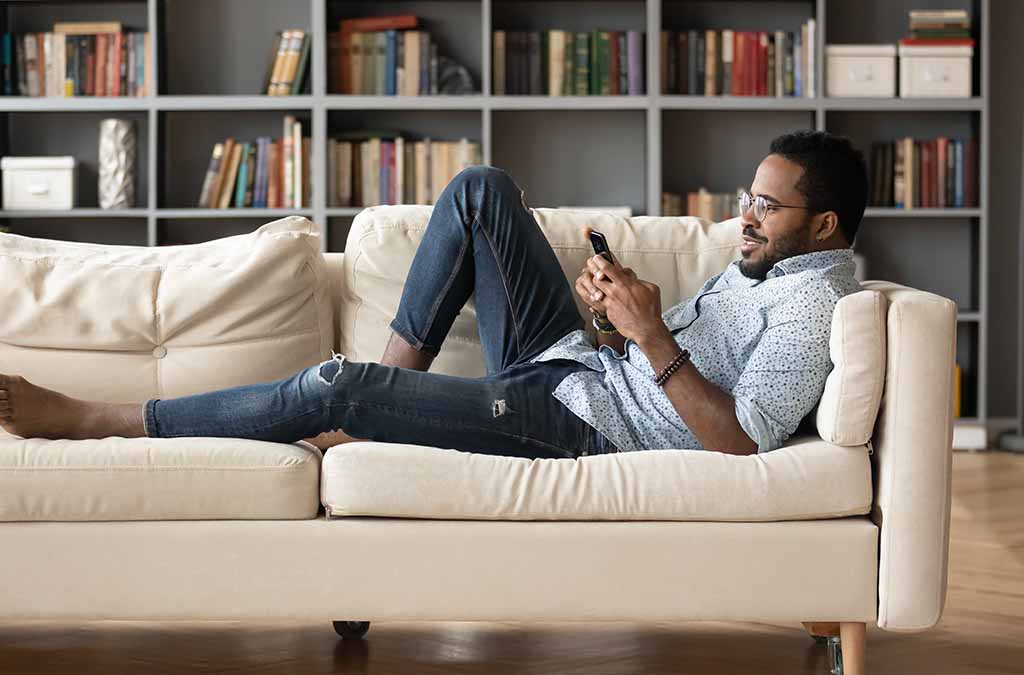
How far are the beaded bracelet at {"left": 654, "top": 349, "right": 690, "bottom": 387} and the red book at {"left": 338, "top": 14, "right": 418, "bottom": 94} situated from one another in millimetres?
3093

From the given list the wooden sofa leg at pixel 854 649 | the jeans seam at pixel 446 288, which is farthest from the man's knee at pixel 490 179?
the wooden sofa leg at pixel 854 649

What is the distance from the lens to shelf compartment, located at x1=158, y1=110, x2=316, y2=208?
4.91 metres

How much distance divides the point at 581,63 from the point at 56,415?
3.13 meters

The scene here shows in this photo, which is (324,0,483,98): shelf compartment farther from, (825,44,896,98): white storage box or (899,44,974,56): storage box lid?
(899,44,974,56): storage box lid

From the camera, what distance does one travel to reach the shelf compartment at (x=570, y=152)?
492cm

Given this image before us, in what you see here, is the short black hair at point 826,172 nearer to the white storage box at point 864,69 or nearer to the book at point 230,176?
the white storage box at point 864,69

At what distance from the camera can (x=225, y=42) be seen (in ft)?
16.0

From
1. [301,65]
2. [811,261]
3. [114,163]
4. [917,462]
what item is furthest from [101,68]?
[917,462]

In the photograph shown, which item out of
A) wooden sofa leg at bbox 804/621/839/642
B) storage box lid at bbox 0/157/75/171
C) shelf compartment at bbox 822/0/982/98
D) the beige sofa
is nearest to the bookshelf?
shelf compartment at bbox 822/0/982/98

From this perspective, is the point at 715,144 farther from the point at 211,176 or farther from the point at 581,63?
the point at 211,176

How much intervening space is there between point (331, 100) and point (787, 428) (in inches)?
124

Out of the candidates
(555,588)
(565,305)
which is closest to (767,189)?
(565,305)

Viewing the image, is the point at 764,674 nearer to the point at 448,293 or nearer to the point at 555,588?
the point at 555,588

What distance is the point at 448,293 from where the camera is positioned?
7.34 ft
